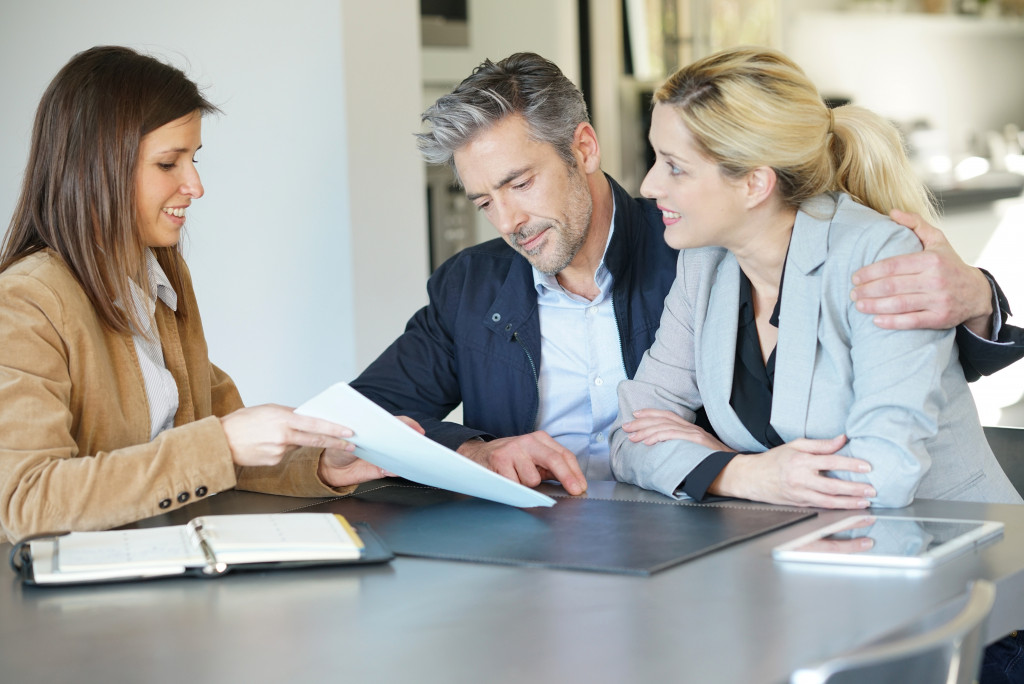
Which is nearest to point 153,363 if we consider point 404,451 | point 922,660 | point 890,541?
point 404,451

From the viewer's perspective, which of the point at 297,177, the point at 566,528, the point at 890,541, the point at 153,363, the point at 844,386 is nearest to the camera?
the point at 890,541

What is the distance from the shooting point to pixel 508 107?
2.09 meters

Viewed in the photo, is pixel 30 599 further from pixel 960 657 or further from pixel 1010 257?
pixel 1010 257

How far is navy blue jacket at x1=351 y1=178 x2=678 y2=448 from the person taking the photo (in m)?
2.12

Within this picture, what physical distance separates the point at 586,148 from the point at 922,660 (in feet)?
5.04

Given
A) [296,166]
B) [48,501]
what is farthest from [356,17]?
[48,501]

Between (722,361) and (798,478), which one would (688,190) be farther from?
(798,478)

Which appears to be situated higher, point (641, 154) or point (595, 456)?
point (641, 154)

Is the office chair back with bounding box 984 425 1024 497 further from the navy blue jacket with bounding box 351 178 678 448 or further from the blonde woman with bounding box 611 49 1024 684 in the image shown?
the navy blue jacket with bounding box 351 178 678 448

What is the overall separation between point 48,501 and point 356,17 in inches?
69.4

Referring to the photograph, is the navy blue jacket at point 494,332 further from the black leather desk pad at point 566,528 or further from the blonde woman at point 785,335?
the black leather desk pad at point 566,528

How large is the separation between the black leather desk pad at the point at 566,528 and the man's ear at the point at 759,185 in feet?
1.66

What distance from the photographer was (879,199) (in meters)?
1.75

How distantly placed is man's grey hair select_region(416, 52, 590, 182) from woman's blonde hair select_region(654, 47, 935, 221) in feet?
1.25
